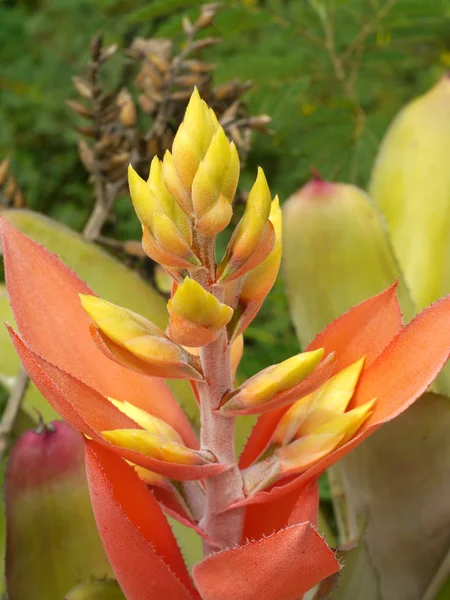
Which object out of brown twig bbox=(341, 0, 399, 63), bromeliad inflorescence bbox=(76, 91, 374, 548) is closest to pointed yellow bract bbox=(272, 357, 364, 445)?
bromeliad inflorescence bbox=(76, 91, 374, 548)

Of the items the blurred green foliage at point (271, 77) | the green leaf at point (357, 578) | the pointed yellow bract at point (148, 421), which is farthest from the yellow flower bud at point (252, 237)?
the blurred green foliage at point (271, 77)

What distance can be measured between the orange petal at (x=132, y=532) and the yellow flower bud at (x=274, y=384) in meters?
0.06

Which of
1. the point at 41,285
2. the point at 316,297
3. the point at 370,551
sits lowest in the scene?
the point at 370,551

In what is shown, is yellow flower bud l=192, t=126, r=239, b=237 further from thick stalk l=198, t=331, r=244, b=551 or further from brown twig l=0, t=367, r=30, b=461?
brown twig l=0, t=367, r=30, b=461

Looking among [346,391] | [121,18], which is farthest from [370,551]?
[121,18]

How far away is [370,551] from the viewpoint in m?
0.50

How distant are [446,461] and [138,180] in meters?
0.26

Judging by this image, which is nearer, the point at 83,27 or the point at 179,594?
the point at 179,594

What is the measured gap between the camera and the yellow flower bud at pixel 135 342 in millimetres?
351

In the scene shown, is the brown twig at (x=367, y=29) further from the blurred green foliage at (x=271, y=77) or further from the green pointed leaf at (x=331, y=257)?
the green pointed leaf at (x=331, y=257)

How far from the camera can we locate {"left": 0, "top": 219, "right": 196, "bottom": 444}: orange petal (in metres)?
0.41

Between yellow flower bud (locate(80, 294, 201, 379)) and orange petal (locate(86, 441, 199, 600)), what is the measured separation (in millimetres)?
46

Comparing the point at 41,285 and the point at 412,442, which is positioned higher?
the point at 41,285

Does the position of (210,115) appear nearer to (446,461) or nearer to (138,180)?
(138,180)
